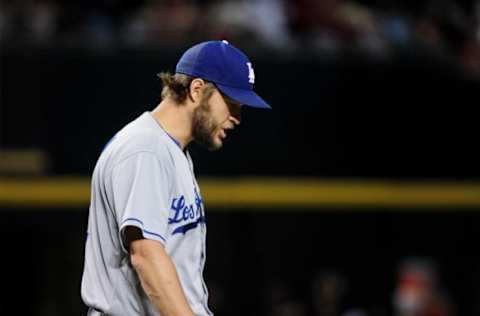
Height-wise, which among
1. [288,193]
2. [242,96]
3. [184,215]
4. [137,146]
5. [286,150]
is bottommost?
[288,193]

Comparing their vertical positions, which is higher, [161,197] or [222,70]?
[222,70]

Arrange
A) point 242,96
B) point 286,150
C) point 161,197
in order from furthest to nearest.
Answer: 1. point 286,150
2. point 242,96
3. point 161,197

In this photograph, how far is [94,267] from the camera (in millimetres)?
4727

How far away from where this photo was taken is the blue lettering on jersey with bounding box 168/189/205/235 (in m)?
4.66

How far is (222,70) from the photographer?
4793 millimetres

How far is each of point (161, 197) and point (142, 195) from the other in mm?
80

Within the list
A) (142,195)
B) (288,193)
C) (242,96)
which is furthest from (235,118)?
(288,193)

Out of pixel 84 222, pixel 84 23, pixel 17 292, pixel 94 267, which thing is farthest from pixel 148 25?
pixel 94 267

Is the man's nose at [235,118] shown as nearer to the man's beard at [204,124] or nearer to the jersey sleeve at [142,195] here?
the man's beard at [204,124]

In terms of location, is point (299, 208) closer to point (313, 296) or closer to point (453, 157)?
point (313, 296)

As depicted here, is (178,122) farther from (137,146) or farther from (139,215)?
(139,215)

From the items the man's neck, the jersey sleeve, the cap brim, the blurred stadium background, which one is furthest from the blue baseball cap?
the blurred stadium background

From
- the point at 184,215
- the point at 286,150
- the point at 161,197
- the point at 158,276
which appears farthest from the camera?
the point at 286,150

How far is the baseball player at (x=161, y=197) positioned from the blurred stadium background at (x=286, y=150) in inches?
223
